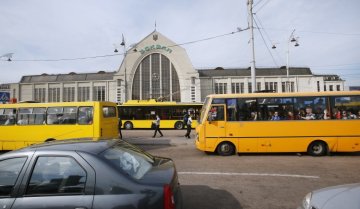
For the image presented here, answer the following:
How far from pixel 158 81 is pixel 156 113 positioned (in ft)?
108

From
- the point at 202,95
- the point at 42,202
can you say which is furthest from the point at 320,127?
the point at 202,95

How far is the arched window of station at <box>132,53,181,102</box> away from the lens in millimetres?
62156

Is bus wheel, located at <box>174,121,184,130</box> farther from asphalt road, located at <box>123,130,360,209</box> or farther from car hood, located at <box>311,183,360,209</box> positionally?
car hood, located at <box>311,183,360,209</box>

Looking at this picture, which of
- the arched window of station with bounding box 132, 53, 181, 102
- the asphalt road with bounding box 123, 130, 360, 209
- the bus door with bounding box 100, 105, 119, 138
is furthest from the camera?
the arched window of station with bounding box 132, 53, 181, 102

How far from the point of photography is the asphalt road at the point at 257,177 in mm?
6161

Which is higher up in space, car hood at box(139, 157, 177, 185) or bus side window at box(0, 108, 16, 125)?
bus side window at box(0, 108, 16, 125)

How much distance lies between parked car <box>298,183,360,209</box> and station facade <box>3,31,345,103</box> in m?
55.5

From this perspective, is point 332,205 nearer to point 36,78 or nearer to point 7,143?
point 7,143

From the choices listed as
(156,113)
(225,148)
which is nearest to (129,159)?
(225,148)

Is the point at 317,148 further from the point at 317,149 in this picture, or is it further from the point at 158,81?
the point at 158,81

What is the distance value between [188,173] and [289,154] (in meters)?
5.59

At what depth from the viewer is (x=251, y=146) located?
39.7ft

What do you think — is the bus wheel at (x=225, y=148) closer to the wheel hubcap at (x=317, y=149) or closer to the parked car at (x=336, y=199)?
the wheel hubcap at (x=317, y=149)

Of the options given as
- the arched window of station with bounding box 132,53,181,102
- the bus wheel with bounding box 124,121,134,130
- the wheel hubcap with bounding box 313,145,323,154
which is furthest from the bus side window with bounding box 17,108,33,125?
the arched window of station with bounding box 132,53,181,102
